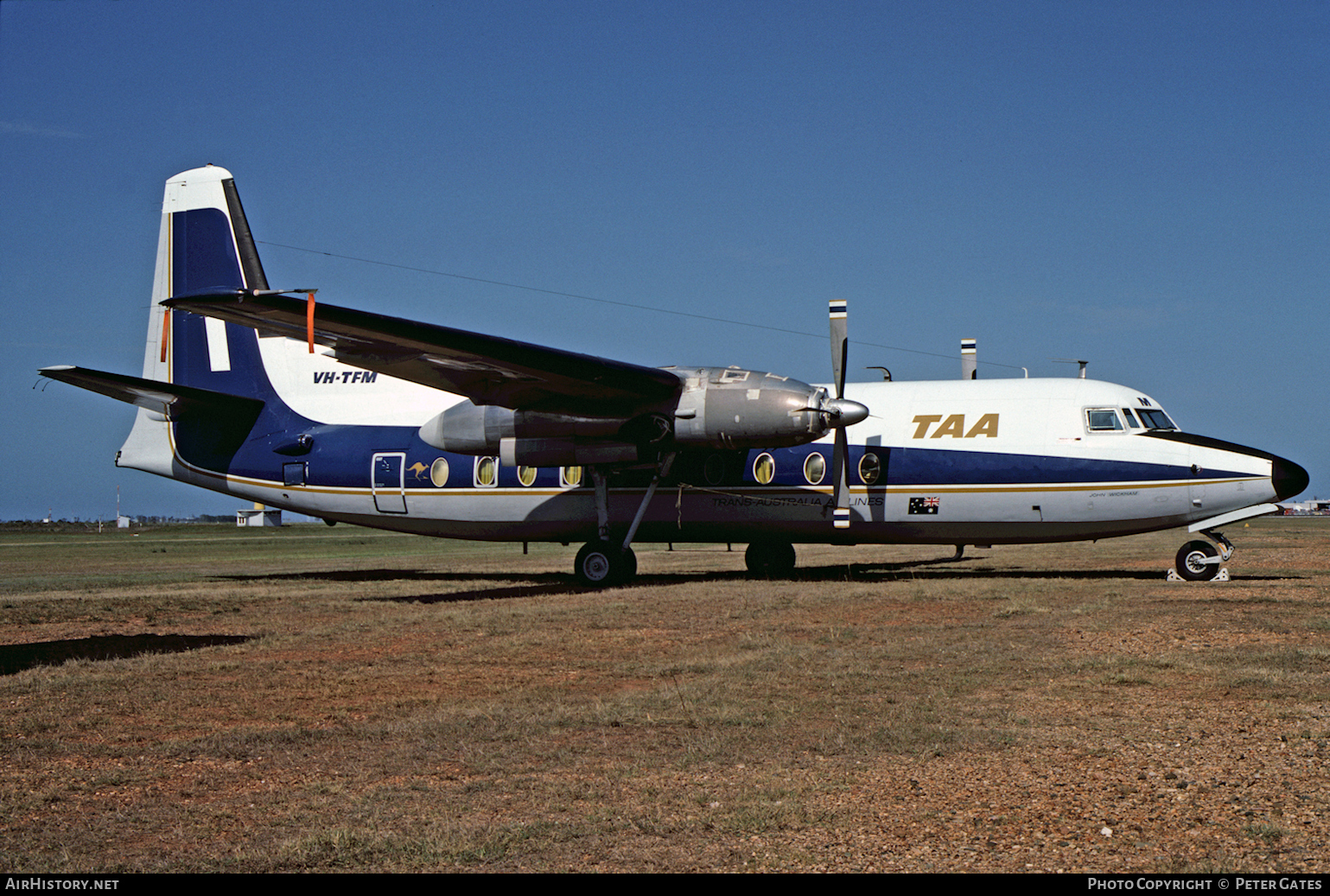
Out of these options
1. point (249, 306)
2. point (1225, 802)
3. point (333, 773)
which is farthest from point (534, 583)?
point (1225, 802)

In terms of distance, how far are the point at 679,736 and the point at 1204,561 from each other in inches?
627

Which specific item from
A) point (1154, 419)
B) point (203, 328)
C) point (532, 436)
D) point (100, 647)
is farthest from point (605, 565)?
point (203, 328)

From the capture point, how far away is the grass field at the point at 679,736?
5633 millimetres

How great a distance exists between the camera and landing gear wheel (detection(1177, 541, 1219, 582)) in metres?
20.6

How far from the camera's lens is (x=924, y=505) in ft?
70.9

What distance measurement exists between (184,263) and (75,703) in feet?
63.8

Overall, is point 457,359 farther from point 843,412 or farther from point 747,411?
point 843,412

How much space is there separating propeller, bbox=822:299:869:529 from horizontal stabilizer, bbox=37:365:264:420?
549 inches

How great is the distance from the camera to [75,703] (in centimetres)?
987

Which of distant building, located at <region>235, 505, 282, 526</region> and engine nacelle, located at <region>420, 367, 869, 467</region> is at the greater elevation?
engine nacelle, located at <region>420, 367, 869, 467</region>

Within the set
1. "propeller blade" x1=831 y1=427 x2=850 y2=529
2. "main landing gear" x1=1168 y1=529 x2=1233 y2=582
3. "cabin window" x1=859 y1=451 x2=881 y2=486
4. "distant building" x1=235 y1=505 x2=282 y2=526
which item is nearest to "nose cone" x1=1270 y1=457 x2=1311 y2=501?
"main landing gear" x1=1168 y1=529 x2=1233 y2=582

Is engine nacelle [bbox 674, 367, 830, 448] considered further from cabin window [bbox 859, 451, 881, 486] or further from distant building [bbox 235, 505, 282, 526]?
distant building [bbox 235, 505, 282, 526]

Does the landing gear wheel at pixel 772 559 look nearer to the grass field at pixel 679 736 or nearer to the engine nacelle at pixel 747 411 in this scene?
the engine nacelle at pixel 747 411
